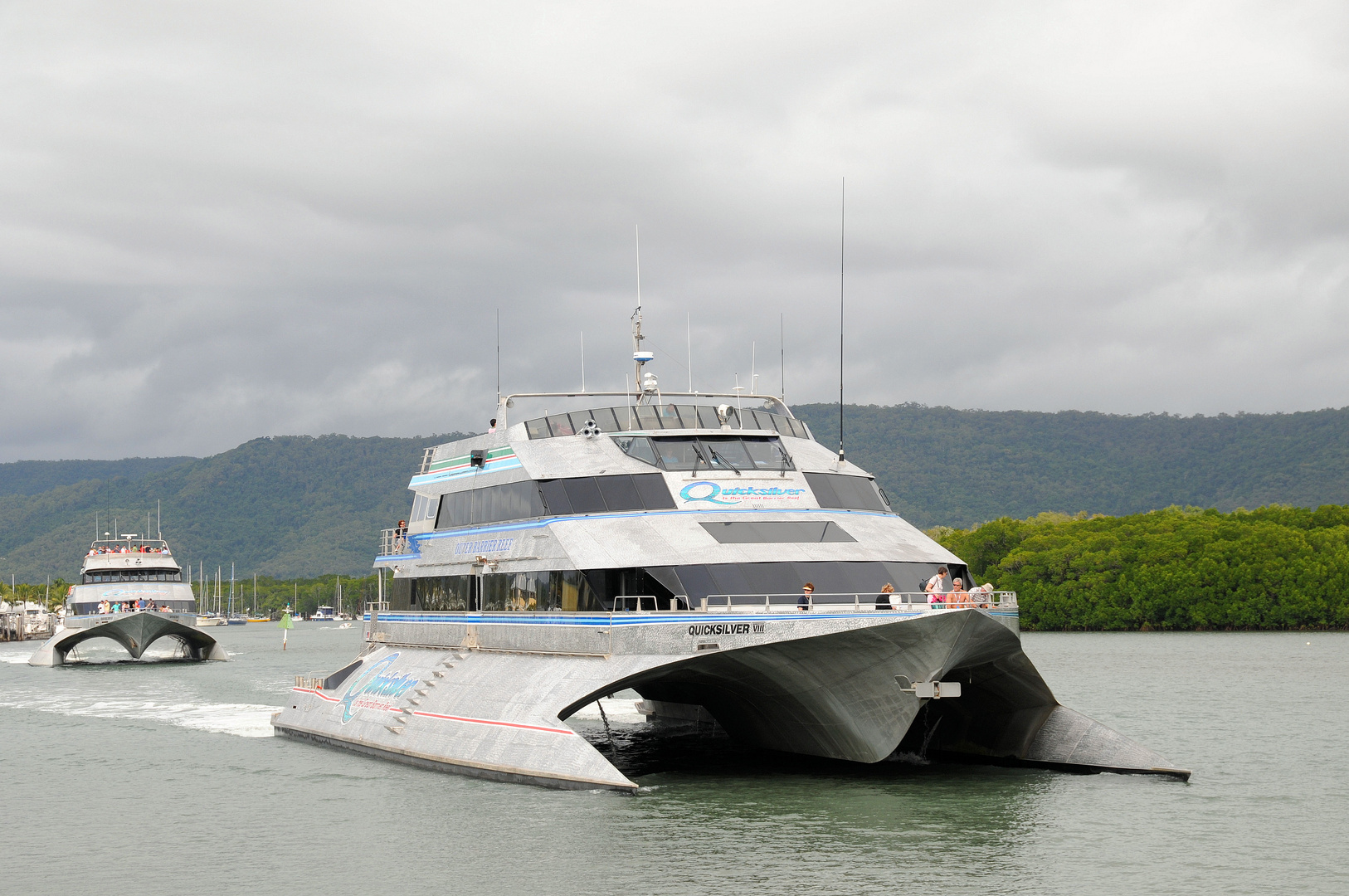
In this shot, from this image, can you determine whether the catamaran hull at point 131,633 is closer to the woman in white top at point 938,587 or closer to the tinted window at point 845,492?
the tinted window at point 845,492

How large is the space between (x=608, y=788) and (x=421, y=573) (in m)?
11.2

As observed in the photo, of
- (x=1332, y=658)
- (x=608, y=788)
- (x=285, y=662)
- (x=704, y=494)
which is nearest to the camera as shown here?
(x=608, y=788)

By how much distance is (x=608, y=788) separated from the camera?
23.4 meters

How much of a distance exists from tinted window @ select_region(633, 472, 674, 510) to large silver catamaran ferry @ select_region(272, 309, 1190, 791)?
28 mm

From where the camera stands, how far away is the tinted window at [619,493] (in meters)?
26.6

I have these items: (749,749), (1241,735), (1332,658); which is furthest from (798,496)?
(1332,658)

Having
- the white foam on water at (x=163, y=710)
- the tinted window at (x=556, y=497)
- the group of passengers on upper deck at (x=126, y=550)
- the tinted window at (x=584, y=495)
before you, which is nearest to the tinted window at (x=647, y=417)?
the tinted window at (x=584, y=495)

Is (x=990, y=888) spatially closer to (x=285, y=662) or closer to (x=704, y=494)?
(x=704, y=494)

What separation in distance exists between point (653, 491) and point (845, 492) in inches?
163

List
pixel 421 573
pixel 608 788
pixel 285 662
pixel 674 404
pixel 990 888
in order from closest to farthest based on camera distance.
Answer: pixel 990 888
pixel 608 788
pixel 674 404
pixel 421 573
pixel 285 662

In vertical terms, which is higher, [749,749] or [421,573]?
[421,573]

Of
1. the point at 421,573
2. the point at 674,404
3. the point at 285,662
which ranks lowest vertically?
the point at 285,662

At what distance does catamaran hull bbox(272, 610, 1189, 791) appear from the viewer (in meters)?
22.8

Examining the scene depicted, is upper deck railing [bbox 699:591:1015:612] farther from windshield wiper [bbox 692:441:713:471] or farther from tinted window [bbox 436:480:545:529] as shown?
tinted window [bbox 436:480:545:529]
